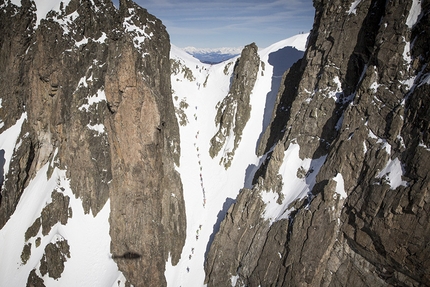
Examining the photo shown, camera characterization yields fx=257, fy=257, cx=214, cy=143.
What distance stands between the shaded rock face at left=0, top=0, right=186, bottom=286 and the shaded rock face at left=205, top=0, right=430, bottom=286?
865 centimetres

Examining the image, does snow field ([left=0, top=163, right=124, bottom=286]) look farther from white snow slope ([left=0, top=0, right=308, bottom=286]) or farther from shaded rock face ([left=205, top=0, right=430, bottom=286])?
shaded rock face ([left=205, top=0, right=430, bottom=286])

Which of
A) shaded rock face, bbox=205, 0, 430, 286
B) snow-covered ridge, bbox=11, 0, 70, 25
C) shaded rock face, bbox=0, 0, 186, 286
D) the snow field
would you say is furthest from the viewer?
snow-covered ridge, bbox=11, 0, 70, 25

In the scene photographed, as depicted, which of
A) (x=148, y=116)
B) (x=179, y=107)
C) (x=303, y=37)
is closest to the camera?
(x=148, y=116)

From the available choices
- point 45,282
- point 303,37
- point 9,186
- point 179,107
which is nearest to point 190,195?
point 179,107

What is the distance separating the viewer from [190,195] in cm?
3681

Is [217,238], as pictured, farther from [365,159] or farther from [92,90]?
[92,90]

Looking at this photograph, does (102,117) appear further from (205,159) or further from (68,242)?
(205,159)

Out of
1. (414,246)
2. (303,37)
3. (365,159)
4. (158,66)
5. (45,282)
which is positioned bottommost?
(45,282)

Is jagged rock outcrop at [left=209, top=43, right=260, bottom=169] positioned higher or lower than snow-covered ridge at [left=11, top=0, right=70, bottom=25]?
lower

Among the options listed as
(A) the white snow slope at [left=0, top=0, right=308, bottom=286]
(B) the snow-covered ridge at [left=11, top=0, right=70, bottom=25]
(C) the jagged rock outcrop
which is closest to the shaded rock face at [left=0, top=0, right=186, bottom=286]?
(B) the snow-covered ridge at [left=11, top=0, right=70, bottom=25]

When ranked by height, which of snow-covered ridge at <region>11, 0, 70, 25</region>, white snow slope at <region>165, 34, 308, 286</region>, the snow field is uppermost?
snow-covered ridge at <region>11, 0, 70, 25</region>

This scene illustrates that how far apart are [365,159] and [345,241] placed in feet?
Result: 22.2

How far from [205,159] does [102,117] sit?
16518mm

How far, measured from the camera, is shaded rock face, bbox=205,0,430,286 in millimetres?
17906
